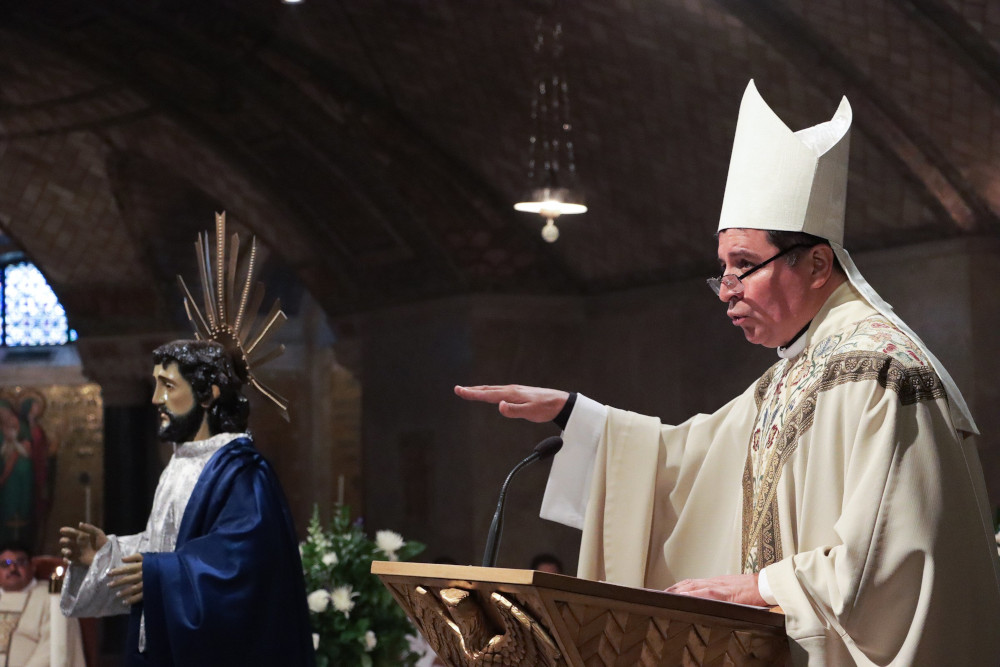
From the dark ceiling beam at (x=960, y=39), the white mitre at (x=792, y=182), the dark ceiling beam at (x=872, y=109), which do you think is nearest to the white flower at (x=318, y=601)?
the white mitre at (x=792, y=182)

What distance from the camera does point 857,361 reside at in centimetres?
238

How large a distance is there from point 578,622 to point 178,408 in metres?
3.13

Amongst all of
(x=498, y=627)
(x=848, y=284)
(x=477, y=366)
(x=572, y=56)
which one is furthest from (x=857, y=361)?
(x=477, y=366)

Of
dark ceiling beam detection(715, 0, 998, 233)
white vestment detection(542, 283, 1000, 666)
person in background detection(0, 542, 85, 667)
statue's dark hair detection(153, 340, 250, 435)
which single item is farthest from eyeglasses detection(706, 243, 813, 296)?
person in background detection(0, 542, 85, 667)

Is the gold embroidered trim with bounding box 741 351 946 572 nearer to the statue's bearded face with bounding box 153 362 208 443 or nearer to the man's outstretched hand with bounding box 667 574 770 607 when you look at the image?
the man's outstretched hand with bounding box 667 574 770 607

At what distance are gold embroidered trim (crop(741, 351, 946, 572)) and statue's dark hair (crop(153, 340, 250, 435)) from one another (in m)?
2.62

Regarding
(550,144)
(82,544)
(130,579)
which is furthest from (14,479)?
(130,579)

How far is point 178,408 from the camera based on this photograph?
192 inches

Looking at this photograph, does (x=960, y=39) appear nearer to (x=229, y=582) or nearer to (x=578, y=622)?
(x=229, y=582)

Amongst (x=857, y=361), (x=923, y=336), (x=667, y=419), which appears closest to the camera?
(x=857, y=361)

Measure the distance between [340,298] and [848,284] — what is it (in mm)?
8872

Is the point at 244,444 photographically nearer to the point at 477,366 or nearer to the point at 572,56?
the point at 572,56

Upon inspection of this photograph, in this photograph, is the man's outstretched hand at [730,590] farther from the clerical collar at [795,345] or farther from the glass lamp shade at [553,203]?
the glass lamp shade at [553,203]

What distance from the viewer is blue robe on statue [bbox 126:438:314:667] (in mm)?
4352
